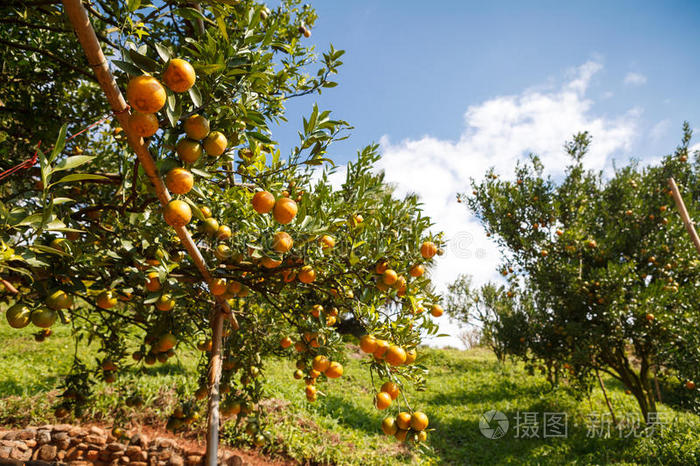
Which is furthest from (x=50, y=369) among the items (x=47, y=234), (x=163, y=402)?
(x=47, y=234)

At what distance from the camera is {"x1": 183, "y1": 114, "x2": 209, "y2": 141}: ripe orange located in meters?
1.09

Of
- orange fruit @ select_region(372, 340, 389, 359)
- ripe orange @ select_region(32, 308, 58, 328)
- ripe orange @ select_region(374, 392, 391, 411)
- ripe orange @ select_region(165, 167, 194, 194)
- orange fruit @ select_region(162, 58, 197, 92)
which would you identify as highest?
orange fruit @ select_region(162, 58, 197, 92)

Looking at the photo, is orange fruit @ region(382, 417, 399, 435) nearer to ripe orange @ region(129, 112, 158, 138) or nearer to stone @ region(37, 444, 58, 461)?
ripe orange @ region(129, 112, 158, 138)

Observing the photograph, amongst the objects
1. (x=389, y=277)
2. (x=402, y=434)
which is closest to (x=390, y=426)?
(x=402, y=434)

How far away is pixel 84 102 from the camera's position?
301cm

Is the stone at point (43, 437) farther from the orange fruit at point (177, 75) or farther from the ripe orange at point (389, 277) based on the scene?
the orange fruit at point (177, 75)

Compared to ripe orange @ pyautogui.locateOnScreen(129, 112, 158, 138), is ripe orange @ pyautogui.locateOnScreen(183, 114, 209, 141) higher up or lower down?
higher up

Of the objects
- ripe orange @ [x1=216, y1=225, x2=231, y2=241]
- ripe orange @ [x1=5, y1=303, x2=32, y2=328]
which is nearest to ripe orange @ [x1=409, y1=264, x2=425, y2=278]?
ripe orange @ [x1=216, y1=225, x2=231, y2=241]

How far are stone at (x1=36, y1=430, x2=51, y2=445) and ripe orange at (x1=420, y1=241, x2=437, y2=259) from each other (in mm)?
4422

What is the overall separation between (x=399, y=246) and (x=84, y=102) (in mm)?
3016

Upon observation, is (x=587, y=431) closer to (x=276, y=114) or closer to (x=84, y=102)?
(x=276, y=114)

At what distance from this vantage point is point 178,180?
105 centimetres

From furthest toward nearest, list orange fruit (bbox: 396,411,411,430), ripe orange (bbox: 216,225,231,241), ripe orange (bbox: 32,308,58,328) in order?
ripe orange (bbox: 216,225,231,241)
orange fruit (bbox: 396,411,411,430)
ripe orange (bbox: 32,308,58,328)

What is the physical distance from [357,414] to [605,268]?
502cm
